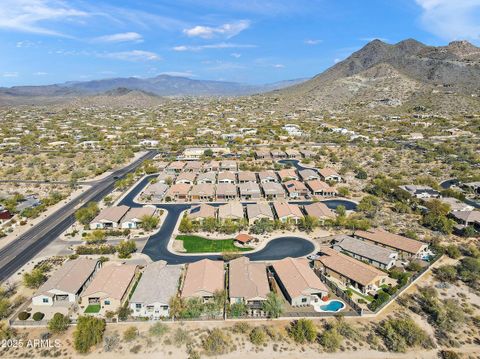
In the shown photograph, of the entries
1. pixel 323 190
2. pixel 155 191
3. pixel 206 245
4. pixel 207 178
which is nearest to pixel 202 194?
pixel 155 191

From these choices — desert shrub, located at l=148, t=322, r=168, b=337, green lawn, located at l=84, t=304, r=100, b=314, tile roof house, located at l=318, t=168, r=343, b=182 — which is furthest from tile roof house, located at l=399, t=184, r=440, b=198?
green lawn, located at l=84, t=304, r=100, b=314

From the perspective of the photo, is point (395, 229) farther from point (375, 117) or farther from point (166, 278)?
point (375, 117)

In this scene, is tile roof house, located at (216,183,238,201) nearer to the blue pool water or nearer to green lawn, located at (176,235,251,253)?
green lawn, located at (176,235,251,253)

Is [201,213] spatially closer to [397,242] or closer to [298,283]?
[298,283]

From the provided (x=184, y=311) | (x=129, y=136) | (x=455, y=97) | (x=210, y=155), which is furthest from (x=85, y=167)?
(x=455, y=97)

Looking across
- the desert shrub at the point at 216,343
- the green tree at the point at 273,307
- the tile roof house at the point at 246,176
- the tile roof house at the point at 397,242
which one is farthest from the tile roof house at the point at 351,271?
the tile roof house at the point at 246,176

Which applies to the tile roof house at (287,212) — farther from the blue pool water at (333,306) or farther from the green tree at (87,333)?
the green tree at (87,333)
